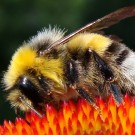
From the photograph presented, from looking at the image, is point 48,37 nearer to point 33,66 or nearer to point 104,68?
point 33,66

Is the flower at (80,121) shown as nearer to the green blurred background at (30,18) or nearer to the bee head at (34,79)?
the bee head at (34,79)

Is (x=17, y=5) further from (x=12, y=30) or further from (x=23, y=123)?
(x=23, y=123)

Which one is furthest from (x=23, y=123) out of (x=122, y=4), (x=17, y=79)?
(x=122, y=4)

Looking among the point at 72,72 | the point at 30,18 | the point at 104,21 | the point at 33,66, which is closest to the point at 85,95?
the point at 72,72

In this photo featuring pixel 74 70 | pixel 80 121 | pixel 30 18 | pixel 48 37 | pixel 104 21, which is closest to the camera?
pixel 80 121

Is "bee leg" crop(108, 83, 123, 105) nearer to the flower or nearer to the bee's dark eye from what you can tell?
the flower

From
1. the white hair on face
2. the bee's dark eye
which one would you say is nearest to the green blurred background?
the white hair on face
